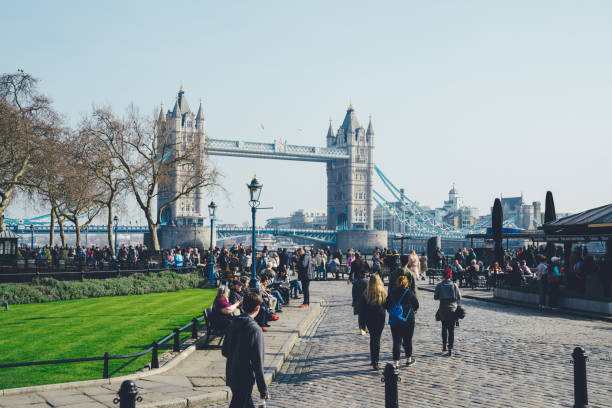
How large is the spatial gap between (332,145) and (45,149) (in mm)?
124928

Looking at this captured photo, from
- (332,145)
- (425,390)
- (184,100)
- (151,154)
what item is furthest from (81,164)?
(332,145)

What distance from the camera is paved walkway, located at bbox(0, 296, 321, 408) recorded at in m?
7.48

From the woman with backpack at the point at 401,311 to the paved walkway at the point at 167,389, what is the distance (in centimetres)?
196

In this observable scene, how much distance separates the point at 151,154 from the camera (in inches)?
Result: 1543

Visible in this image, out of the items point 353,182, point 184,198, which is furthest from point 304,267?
point 353,182

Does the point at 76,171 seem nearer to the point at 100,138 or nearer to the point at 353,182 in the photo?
the point at 100,138

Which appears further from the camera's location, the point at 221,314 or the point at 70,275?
the point at 70,275

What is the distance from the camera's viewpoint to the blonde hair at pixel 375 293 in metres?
9.85

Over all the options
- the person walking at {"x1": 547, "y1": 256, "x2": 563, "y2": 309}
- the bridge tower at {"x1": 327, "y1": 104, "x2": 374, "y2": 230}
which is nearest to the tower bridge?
the bridge tower at {"x1": 327, "y1": 104, "x2": 374, "y2": 230}

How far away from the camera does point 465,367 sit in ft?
31.6

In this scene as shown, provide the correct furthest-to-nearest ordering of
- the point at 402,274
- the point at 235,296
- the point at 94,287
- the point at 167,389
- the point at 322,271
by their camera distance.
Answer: the point at 322,271 → the point at 94,287 → the point at 235,296 → the point at 402,274 → the point at 167,389

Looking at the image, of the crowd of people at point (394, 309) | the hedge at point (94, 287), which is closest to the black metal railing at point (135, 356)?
the crowd of people at point (394, 309)

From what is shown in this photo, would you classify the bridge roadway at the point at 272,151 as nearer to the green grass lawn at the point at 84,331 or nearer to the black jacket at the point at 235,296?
the green grass lawn at the point at 84,331

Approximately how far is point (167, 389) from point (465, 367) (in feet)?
15.2
